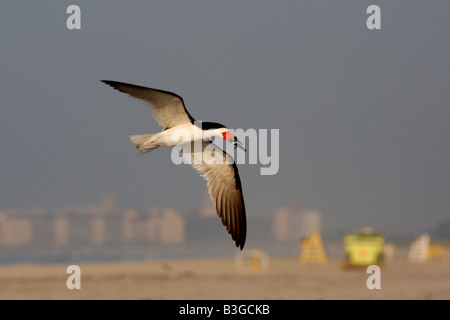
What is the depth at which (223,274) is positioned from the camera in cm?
3044

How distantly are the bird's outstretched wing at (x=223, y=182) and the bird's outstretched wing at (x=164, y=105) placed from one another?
1.47 m

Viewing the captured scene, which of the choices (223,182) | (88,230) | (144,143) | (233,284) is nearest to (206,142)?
(223,182)

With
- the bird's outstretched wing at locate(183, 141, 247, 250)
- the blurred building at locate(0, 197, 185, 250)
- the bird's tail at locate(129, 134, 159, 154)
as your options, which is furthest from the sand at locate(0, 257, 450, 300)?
the blurred building at locate(0, 197, 185, 250)

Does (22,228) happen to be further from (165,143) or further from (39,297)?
(165,143)

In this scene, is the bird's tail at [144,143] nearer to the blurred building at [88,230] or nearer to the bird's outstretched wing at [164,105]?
the bird's outstretched wing at [164,105]

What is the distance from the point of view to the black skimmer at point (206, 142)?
1066 cm

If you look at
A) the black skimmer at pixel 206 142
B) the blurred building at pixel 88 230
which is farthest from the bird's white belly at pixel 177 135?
the blurred building at pixel 88 230

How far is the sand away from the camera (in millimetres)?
Answer: 22844

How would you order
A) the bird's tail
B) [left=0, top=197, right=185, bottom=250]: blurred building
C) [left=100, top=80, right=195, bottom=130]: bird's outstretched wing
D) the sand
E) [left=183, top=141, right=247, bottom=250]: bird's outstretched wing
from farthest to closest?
[left=0, top=197, right=185, bottom=250]: blurred building < the sand < [left=183, top=141, right=247, bottom=250]: bird's outstretched wing < the bird's tail < [left=100, top=80, right=195, bottom=130]: bird's outstretched wing

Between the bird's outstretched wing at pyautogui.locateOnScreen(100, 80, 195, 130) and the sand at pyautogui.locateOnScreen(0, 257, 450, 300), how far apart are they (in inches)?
476

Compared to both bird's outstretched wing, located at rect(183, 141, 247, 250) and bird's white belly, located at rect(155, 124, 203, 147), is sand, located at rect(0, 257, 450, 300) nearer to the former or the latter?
bird's outstretched wing, located at rect(183, 141, 247, 250)
